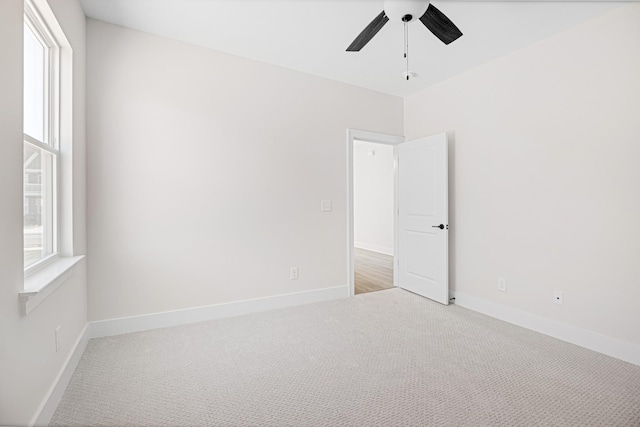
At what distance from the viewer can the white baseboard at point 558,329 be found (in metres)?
2.28

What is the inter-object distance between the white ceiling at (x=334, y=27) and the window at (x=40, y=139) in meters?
0.73

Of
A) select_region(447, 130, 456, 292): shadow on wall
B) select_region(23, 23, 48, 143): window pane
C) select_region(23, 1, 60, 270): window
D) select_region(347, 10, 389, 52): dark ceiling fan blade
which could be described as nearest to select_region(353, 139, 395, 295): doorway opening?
select_region(447, 130, 456, 292): shadow on wall

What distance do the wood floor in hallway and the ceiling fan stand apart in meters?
2.99

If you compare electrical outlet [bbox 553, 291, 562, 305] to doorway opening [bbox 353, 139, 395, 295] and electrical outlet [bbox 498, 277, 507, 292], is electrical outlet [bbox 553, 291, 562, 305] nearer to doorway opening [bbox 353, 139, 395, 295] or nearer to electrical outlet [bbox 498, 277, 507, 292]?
electrical outlet [bbox 498, 277, 507, 292]

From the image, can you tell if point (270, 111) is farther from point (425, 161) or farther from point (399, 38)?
point (425, 161)

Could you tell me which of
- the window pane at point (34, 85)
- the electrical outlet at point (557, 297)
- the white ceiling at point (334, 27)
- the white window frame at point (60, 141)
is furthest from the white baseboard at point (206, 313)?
the white ceiling at point (334, 27)

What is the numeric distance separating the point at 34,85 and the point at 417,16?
2.38 metres

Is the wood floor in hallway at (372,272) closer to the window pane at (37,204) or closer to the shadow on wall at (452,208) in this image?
the shadow on wall at (452,208)

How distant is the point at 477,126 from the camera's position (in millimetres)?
3336

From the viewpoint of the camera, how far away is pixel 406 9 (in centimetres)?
189

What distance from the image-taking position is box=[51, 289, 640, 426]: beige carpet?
1.66 meters

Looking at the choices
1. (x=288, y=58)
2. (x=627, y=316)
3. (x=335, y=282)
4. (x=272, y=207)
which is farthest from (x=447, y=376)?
(x=288, y=58)

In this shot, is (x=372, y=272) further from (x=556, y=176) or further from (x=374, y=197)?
(x=556, y=176)

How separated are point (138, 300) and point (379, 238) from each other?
5486 mm
